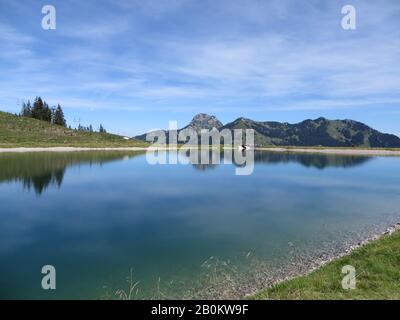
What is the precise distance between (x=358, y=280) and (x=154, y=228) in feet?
58.4

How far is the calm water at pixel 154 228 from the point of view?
65.4 ft

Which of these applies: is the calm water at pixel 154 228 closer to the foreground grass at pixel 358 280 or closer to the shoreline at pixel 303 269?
the shoreline at pixel 303 269

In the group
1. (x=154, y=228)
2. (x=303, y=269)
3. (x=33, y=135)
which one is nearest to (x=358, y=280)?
(x=303, y=269)

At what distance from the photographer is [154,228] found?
99.5 ft

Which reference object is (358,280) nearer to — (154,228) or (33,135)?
(154,228)

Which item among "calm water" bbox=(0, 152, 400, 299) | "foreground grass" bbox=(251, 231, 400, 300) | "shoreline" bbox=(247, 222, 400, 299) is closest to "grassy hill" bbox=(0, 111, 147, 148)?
"calm water" bbox=(0, 152, 400, 299)

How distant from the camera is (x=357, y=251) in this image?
21453mm

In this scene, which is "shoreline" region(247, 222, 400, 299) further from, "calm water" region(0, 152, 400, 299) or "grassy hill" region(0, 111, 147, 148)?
"grassy hill" region(0, 111, 147, 148)

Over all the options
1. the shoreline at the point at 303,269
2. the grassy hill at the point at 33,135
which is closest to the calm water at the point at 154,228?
the shoreline at the point at 303,269

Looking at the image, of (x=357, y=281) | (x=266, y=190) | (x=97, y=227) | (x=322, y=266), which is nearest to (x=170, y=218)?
(x=97, y=227)

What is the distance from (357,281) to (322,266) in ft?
12.6
